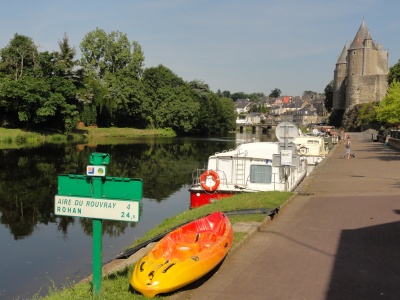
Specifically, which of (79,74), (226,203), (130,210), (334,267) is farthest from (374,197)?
(79,74)

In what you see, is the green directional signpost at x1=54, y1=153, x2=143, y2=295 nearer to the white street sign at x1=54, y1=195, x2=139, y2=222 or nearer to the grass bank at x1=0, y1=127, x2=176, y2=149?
the white street sign at x1=54, y1=195, x2=139, y2=222

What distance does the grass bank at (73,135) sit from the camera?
56.8 metres

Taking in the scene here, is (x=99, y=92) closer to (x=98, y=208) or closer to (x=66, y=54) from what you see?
(x=66, y=54)

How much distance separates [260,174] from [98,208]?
13912 millimetres

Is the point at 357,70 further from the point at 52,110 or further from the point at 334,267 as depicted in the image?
the point at 334,267

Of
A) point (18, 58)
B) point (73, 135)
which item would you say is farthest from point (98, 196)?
point (18, 58)

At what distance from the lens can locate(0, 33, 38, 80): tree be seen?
69919 millimetres

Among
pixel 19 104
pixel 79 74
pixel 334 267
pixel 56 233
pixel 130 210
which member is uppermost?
pixel 79 74

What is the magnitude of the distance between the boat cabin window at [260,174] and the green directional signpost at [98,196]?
13.6 meters

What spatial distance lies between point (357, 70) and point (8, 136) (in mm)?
76958

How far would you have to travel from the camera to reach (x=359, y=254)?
900 centimetres

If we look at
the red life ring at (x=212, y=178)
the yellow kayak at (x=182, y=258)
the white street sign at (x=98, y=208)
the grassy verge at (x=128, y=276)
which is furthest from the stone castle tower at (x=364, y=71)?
the white street sign at (x=98, y=208)

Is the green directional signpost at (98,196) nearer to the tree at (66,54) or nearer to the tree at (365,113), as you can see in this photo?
the tree at (66,54)

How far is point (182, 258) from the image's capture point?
287 inches
